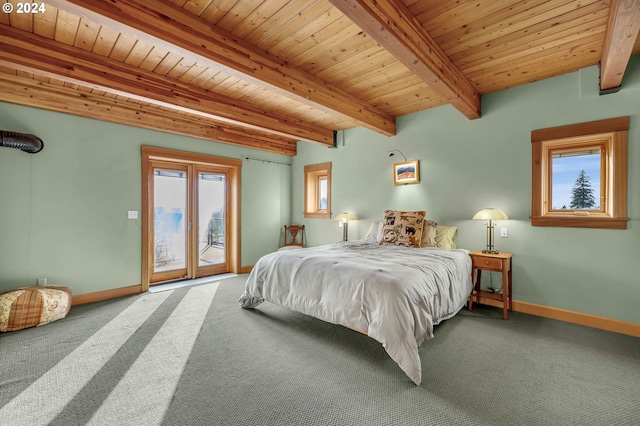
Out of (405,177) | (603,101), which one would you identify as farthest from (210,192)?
(603,101)

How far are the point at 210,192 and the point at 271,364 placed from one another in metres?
3.71

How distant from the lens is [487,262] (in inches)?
125

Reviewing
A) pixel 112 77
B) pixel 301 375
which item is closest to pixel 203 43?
pixel 112 77

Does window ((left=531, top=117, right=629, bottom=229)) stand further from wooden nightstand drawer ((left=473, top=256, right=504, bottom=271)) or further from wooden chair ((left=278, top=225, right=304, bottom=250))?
wooden chair ((left=278, top=225, right=304, bottom=250))

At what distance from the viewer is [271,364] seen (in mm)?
2189

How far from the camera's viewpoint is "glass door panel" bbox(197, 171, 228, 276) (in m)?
5.00

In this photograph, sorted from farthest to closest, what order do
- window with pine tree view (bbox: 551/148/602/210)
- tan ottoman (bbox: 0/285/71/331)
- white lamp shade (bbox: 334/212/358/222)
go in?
1. white lamp shade (bbox: 334/212/358/222)
2. window with pine tree view (bbox: 551/148/602/210)
3. tan ottoman (bbox: 0/285/71/331)

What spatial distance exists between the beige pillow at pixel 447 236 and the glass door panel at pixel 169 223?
13.4 feet

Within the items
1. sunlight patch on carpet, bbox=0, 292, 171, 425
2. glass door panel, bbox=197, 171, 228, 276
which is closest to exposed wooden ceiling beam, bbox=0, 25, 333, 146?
glass door panel, bbox=197, 171, 228, 276

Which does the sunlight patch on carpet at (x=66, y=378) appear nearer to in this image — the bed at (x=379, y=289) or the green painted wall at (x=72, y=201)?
the green painted wall at (x=72, y=201)

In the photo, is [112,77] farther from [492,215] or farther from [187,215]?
[492,215]

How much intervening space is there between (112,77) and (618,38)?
425cm

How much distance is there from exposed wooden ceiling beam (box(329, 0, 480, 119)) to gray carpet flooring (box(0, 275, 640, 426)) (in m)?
2.42

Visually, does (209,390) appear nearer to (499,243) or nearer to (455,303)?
(455,303)
